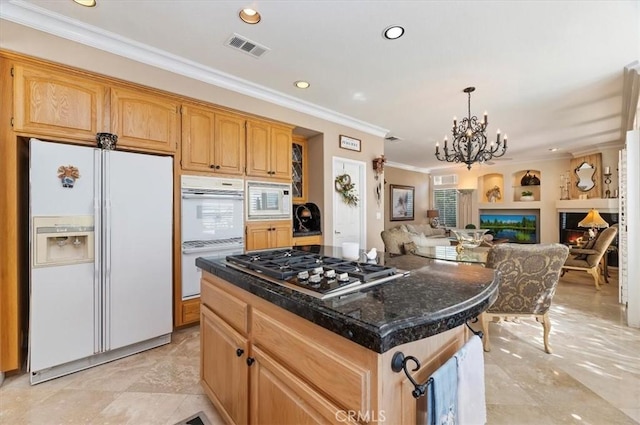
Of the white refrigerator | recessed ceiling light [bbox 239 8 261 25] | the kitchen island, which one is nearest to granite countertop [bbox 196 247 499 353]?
the kitchen island

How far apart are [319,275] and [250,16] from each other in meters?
2.05

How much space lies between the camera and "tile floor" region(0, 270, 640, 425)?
166cm

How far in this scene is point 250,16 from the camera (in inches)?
81.0

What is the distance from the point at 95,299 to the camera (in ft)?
7.06

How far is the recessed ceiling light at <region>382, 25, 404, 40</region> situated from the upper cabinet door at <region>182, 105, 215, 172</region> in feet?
6.27

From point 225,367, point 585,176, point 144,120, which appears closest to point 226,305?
point 225,367

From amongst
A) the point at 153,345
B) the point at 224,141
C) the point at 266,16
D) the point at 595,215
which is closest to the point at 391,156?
the point at 595,215

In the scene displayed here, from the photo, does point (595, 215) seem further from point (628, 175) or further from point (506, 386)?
point (506, 386)

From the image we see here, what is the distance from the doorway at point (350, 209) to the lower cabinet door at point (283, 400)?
3215mm

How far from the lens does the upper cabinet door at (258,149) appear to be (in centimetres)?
328

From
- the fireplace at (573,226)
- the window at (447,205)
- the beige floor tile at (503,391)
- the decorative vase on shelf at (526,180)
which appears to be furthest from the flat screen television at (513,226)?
the beige floor tile at (503,391)

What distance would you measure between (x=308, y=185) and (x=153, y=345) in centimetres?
279

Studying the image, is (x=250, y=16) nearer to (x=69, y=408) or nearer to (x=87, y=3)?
(x=87, y=3)

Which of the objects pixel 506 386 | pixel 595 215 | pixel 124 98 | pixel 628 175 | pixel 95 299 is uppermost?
pixel 124 98
